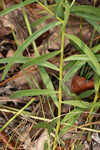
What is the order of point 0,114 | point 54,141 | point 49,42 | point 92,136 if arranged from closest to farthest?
point 54,141 < point 92,136 < point 0,114 < point 49,42

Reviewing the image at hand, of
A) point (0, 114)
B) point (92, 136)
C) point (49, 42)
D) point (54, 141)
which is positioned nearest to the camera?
point (54, 141)

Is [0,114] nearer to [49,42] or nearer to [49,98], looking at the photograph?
[49,98]

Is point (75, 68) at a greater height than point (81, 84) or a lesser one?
greater

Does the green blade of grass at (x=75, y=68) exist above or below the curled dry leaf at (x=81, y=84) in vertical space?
above

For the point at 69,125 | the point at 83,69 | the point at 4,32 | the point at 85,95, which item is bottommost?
the point at 69,125

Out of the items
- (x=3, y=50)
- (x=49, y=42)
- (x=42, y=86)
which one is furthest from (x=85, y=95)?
(x=3, y=50)

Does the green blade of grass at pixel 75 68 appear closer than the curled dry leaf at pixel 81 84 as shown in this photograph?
Yes

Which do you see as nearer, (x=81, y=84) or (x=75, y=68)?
(x=75, y=68)

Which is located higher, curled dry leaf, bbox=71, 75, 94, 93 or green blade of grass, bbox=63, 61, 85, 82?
green blade of grass, bbox=63, 61, 85, 82
